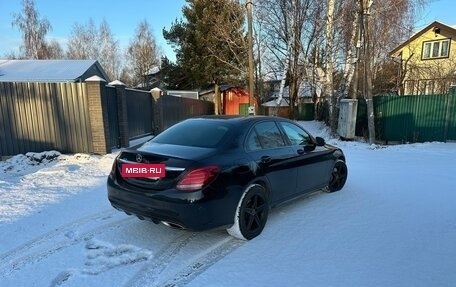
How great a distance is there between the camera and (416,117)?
12898mm

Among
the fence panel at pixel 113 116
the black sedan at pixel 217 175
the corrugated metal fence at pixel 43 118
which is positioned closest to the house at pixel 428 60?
the fence panel at pixel 113 116

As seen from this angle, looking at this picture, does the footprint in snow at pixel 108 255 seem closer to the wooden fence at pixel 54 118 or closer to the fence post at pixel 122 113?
the wooden fence at pixel 54 118

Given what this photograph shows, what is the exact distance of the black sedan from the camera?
3.50m

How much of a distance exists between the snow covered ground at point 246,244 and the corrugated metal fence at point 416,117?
23.6ft

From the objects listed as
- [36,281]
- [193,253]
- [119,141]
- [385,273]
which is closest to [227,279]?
[193,253]

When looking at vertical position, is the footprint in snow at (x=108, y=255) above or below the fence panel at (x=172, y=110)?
below

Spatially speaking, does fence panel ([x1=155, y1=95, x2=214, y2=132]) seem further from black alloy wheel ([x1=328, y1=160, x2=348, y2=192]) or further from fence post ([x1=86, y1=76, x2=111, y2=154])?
black alloy wheel ([x1=328, y1=160, x2=348, y2=192])

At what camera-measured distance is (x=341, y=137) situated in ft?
46.8

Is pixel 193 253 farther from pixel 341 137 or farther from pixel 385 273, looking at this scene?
pixel 341 137

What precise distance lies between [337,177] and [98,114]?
21.8 ft

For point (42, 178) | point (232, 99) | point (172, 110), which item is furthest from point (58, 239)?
point (232, 99)

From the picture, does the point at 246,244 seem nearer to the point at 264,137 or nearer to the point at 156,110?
the point at 264,137

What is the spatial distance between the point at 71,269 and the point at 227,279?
154 cm

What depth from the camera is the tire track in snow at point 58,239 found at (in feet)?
11.5
